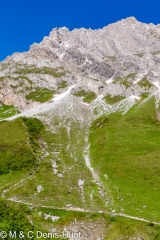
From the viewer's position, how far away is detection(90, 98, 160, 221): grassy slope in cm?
5731

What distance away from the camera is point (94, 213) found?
50188 mm

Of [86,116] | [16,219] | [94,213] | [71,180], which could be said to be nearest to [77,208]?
[94,213]

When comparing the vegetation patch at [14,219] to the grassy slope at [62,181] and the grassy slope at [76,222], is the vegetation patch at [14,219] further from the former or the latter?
the grassy slope at [62,181]

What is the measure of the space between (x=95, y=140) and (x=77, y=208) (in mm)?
64674

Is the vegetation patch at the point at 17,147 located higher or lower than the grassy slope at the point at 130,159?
higher

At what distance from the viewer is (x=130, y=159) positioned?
8481cm

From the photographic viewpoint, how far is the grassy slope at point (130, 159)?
57.3 metres

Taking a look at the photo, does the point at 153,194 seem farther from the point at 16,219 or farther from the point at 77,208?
the point at 16,219
